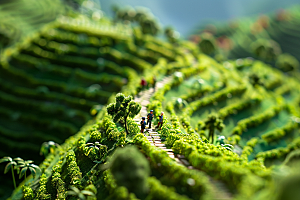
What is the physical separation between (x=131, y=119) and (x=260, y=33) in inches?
3332

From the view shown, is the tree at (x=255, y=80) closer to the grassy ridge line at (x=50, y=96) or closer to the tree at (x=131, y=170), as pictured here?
the grassy ridge line at (x=50, y=96)

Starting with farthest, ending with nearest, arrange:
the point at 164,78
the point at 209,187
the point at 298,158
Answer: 1. the point at 164,78
2. the point at 298,158
3. the point at 209,187

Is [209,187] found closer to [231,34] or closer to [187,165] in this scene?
[187,165]

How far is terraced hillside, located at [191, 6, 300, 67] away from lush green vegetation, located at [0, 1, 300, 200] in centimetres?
3211

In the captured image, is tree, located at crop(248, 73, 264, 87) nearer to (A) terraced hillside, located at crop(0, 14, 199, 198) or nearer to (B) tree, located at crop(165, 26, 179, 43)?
(A) terraced hillside, located at crop(0, 14, 199, 198)

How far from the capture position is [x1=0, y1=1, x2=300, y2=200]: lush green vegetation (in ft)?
47.7

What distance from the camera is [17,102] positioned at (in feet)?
115

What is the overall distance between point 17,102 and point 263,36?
274ft

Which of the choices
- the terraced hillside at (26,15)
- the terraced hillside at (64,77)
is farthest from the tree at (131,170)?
the terraced hillside at (26,15)

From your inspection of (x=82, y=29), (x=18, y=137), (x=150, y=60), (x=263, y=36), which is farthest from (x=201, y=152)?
(x=263, y=36)

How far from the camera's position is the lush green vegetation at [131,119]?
47.7ft

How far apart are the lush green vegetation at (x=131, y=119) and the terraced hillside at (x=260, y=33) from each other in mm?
32106

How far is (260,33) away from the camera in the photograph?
90562mm

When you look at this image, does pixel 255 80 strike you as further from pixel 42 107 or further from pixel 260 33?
pixel 260 33
